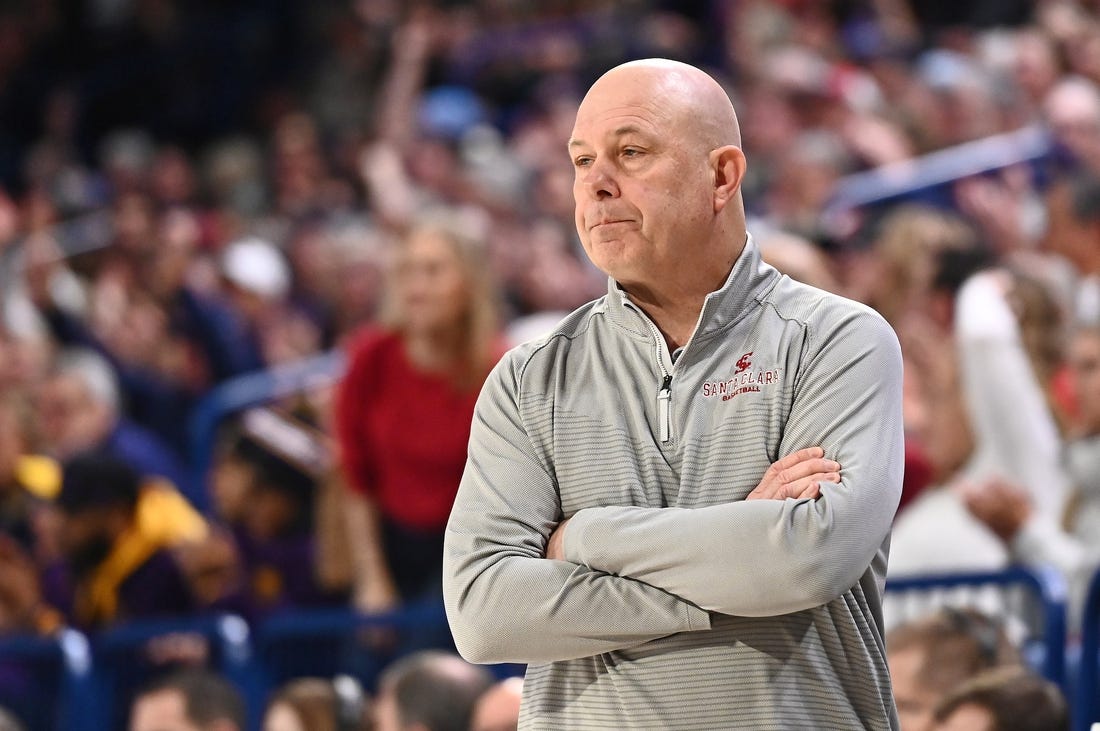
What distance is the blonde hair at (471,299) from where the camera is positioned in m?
5.14

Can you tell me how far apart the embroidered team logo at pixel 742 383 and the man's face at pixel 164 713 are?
2605mm

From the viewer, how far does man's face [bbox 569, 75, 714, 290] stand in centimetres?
246

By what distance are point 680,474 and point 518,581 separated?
0.28m

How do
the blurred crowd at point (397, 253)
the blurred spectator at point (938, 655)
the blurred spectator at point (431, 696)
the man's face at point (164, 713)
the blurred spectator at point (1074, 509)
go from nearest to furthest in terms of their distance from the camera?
the blurred spectator at point (938, 655)
the blurred spectator at point (431, 696)
the blurred spectator at point (1074, 509)
the man's face at point (164, 713)
the blurred crowd at point (397, 253)

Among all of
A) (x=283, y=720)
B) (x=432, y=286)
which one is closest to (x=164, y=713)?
(x=283, y=720)

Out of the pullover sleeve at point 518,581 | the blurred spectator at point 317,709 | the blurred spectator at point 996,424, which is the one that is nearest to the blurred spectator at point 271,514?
the blurred spectator at point 317,709

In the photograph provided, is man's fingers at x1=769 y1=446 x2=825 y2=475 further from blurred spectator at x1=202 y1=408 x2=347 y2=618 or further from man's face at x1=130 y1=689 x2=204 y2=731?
blurred spectator at x1=202 y1=408 x2=347 y2=618

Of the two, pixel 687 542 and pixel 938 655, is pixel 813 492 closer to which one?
pixel 687 542

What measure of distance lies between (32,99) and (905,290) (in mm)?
8944

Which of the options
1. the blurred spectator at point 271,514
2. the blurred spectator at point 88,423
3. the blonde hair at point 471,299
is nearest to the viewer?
the blonde hair at point 471,299

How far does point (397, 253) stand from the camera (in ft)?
17.8

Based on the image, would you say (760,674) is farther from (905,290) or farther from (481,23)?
(481,23)

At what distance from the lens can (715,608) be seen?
226cm

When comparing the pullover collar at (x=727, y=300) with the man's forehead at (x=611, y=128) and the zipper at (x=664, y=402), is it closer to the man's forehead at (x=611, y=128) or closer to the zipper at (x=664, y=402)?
the zipper at (x=664, y=402)
